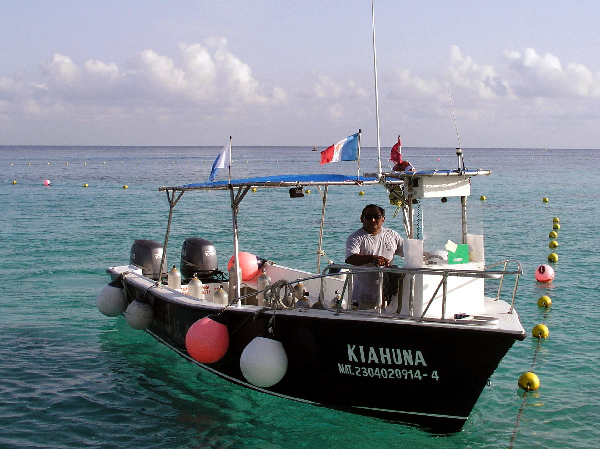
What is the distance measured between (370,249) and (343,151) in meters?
1.22

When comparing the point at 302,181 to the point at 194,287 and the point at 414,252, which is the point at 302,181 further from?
the point at 194,287

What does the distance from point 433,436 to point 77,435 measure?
426 cm

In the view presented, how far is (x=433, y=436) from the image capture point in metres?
8.47

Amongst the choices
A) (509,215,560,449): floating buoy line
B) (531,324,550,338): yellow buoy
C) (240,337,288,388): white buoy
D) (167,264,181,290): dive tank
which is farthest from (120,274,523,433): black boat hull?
(531,324,550,338): yellow buoy

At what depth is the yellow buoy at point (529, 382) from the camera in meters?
10.4

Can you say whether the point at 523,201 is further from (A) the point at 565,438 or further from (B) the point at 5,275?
(A) the point at 565,438

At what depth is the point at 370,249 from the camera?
27.9 feet

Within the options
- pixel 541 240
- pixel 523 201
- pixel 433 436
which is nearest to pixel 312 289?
pixel 433 436

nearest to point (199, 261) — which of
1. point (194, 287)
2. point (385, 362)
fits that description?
point (194, 287)

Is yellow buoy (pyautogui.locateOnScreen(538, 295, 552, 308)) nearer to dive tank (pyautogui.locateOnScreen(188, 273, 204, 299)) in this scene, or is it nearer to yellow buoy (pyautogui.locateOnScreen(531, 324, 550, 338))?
yellow buoy (pyautogui.locateOnScreen(531, 324, 550, 338))

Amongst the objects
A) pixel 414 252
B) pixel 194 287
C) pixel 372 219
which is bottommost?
pixel 194 287

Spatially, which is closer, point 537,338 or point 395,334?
point 395,334

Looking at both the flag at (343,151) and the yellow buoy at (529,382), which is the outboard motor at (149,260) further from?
the yellow buoy at (529,382)

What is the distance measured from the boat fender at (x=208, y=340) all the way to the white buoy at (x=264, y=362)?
65cm
